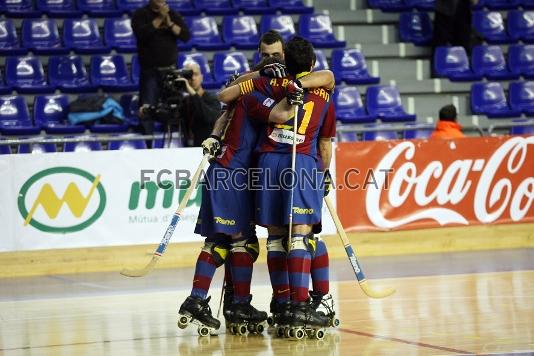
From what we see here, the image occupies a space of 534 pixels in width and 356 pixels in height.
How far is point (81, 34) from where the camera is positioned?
17250mm

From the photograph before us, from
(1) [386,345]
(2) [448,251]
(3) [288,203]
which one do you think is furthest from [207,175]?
(2) [448,251]

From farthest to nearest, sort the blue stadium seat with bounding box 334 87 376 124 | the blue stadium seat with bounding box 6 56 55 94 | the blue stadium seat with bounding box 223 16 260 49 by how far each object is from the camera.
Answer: the blue stadium seat with bounding box 223 16 260 49 → the blue stadium seat with bounding box 334 87 376 124 → the blue stadium seat with bounding box 6 56 55 94

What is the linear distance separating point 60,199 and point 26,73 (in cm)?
415

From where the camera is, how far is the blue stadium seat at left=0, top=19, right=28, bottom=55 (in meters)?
16.7

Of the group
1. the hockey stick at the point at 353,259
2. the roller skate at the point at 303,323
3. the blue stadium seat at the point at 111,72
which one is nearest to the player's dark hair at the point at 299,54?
the hockey stick at the point at 353,259

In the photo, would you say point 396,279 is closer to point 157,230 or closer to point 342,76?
point 157,230

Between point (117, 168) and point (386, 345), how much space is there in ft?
20.9

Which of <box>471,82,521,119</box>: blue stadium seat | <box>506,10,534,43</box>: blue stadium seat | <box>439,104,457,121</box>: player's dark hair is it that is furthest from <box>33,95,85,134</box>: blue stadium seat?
<box>506,10,534,43</box>: blue stadium seat

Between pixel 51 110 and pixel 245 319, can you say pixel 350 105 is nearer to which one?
pixel 51 110

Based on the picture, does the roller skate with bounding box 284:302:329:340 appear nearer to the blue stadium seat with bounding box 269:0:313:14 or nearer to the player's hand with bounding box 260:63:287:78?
the player's hand with bounding box 260:63:287:78

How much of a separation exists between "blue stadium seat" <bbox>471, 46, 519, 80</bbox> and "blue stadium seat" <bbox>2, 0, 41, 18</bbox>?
7660 mm

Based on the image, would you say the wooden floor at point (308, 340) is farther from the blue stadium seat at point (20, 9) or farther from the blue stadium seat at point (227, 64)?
the blue stadium seat at point (20, 9)

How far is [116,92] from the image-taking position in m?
16.4

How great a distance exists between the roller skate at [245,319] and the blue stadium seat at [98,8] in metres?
10.4
